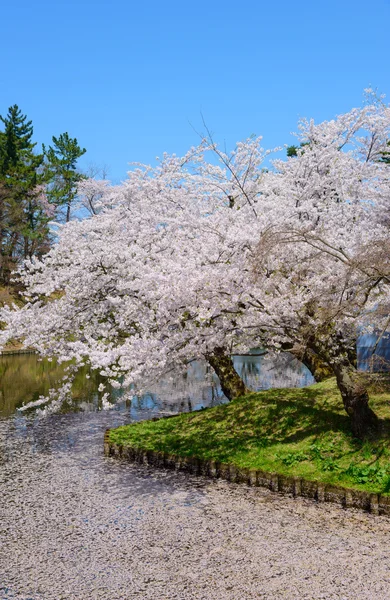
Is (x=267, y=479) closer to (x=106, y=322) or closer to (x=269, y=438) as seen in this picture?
(x=269, y=438)

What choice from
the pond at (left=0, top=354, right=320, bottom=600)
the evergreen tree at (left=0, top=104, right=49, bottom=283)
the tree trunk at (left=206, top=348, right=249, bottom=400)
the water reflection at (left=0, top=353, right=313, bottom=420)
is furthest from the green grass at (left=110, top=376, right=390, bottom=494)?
the evergreen tree at (left=0, top=104, right=49, bottom=283)

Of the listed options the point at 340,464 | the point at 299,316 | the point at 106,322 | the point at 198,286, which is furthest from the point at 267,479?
the point at 106,322

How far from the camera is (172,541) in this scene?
7883mm

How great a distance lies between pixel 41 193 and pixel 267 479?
41462 millimetres

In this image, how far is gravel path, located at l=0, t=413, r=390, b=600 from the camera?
652 centimetres

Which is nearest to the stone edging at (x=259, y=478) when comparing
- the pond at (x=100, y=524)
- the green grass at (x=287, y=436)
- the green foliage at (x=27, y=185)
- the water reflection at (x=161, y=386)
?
the green grass at (x=287, y=436)

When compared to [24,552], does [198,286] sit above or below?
above

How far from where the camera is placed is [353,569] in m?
6.85

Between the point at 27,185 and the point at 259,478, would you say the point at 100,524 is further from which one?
the point at 27,185

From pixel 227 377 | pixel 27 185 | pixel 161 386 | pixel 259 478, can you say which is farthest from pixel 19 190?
pixel 259 478

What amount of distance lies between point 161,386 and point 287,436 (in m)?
13.3

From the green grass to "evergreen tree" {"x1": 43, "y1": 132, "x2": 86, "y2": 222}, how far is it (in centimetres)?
3653

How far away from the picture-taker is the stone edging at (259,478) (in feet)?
29.8

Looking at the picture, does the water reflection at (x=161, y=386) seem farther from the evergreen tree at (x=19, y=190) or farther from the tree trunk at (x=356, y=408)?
the evergreen tree at (x=19, y=190)
